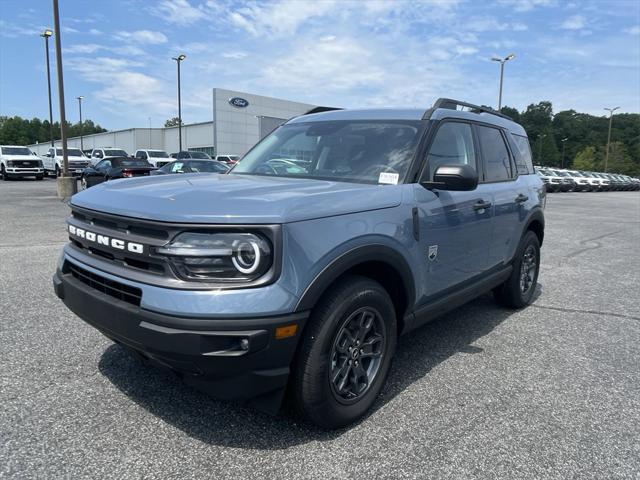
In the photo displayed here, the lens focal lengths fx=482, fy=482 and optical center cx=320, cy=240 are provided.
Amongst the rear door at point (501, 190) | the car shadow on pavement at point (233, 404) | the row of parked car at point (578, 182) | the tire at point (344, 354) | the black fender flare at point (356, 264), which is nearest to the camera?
the black fender flare at point (356, 264)

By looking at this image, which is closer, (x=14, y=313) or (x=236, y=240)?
(x=236, y=240)

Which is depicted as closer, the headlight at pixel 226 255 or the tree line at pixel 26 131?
the headlight at pixel 226 255

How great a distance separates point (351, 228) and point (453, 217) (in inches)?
46.2

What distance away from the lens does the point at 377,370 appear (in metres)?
2.95

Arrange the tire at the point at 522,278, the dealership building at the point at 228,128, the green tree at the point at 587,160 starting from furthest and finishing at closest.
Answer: the green tree at the point at 587,160 < the dealership building at the point at 228,128 < the tire at the point at 522,278

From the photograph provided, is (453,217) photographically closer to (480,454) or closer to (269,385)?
(480,454)

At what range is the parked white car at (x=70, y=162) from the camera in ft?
90.6

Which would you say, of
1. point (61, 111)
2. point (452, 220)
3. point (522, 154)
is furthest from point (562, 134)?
point (452, 220)

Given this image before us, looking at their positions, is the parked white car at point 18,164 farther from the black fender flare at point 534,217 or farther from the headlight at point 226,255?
the headlight at point 226,255

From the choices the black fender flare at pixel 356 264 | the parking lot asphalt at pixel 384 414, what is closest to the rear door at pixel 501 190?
the parking lot asphalt at pixel 384 414

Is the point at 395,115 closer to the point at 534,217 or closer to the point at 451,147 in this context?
the point at 451,147

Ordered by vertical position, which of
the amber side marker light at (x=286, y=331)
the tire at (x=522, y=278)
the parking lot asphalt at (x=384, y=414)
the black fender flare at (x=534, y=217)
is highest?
the black fender flare at (x=534, y=217)

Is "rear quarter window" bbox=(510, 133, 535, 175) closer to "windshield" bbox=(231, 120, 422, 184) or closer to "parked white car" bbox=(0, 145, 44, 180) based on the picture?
"windshield" bbox=(231, 120, 422, 184)

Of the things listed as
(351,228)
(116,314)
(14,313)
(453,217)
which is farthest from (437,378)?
(14,313)
